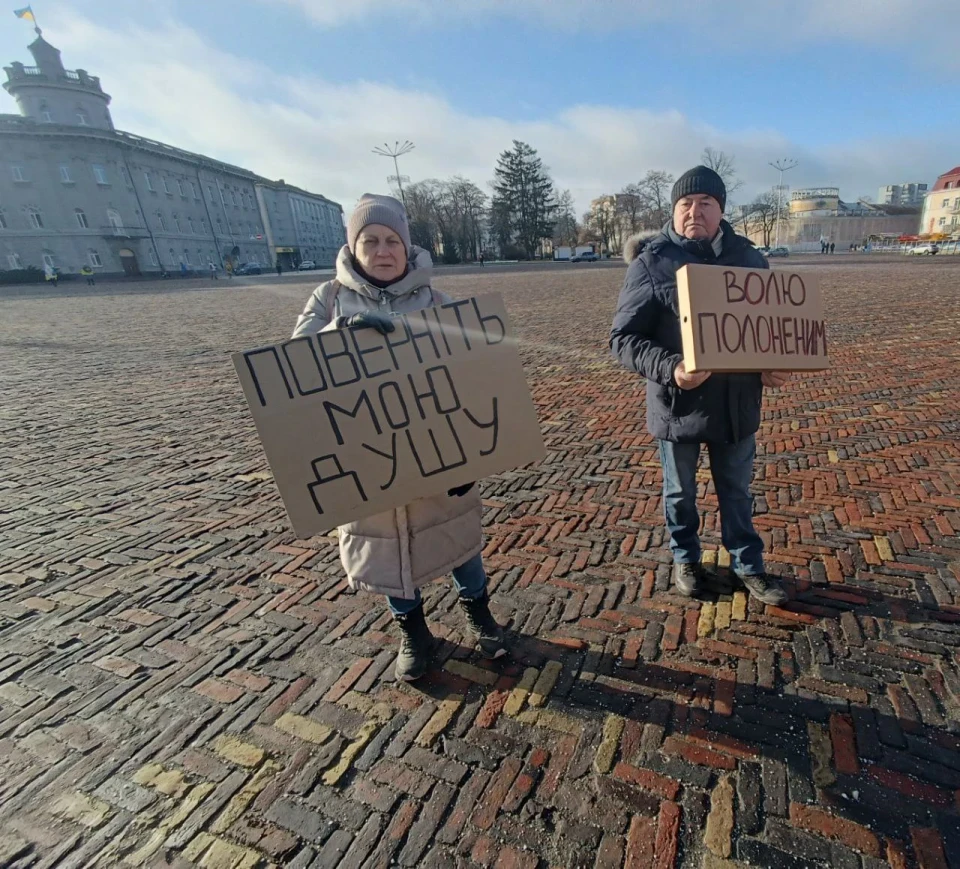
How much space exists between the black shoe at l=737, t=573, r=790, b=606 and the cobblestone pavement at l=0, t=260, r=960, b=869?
0.05 m

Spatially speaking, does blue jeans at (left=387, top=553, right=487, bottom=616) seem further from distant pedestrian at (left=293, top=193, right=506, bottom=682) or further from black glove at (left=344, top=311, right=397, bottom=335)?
black glove at (left=344, top=311, right=397, bottom=335)

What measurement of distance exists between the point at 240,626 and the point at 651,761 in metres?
2.10

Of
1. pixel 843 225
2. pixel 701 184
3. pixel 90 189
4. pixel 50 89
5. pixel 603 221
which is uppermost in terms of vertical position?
pixel 50 89

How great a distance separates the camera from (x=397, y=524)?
214 cm

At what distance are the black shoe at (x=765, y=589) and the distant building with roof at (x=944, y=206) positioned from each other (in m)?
92.4

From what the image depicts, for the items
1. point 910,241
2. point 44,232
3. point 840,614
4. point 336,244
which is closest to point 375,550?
point 840,614

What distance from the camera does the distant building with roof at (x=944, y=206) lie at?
234ft

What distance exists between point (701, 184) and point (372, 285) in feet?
4.71

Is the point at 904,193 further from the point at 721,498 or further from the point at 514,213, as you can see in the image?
the point at 721,498

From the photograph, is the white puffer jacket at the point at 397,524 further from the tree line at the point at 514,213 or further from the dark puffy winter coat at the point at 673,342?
the tree line at the point at 514,213

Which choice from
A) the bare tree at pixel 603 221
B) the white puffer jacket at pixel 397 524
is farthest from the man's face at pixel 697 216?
the bare tree at pixel 603 221

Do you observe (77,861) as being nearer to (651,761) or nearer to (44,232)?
(651,761)

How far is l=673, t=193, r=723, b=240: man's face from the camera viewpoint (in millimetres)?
2234

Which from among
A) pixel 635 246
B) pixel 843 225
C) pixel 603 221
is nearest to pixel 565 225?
pixel 603 221
